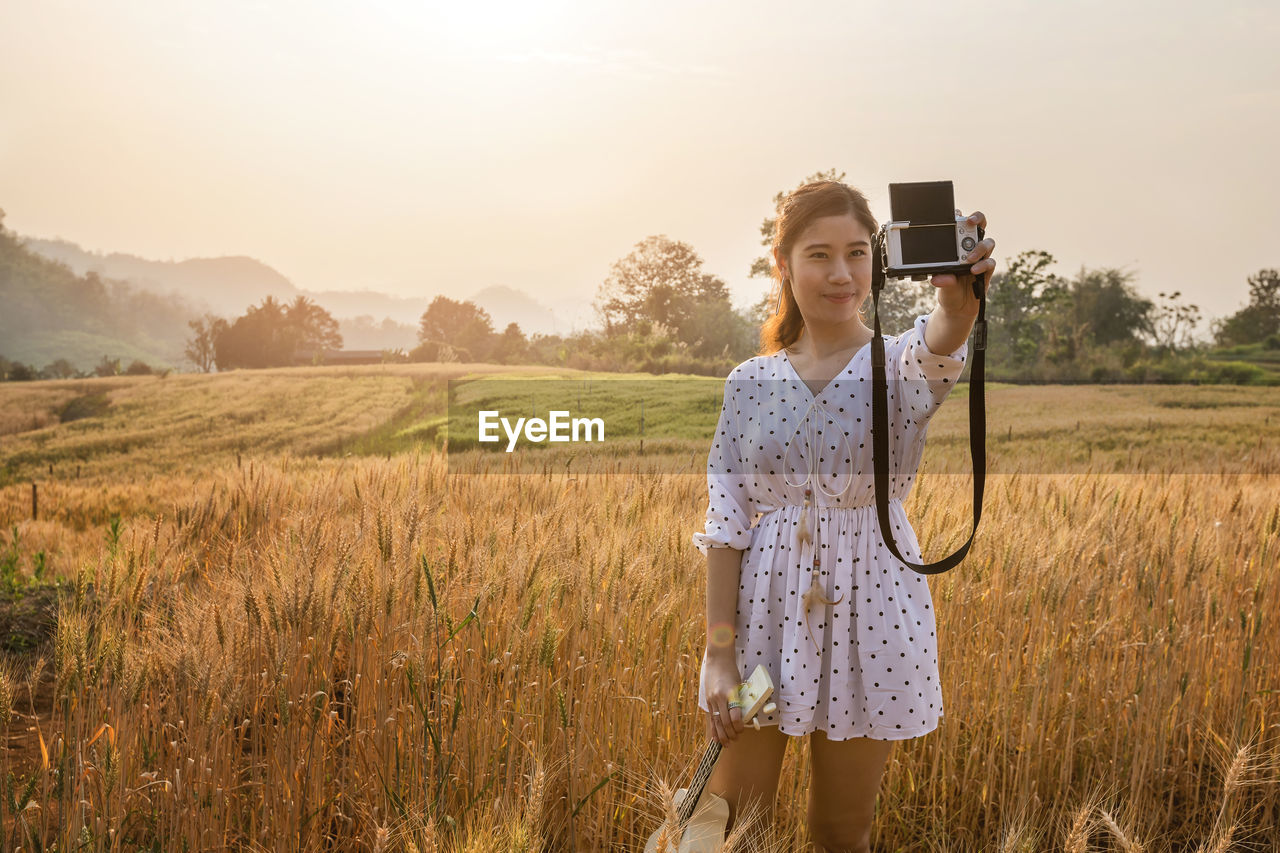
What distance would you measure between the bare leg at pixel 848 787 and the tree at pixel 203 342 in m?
41.0

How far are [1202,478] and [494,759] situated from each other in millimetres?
6531

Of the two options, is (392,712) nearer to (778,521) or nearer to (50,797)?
(50,797)

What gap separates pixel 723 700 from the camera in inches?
68.8

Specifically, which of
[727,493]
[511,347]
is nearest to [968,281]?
[727,493]

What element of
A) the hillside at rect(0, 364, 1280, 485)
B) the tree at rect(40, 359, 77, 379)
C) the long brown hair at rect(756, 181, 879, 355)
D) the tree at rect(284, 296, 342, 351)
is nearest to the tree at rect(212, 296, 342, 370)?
the tree at rect(284, 296, 342, 351)

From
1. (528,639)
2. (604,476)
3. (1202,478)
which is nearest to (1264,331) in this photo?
(1202,478)

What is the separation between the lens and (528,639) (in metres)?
2.63

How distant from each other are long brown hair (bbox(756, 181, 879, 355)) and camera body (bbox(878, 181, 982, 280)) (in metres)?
0.20

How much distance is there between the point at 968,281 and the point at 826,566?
0.64 m

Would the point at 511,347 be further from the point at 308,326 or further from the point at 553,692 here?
the point at 553,692

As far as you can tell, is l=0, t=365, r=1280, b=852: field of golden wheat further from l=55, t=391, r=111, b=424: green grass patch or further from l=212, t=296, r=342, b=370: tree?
l=212, t=296, r=342, b=370: tree

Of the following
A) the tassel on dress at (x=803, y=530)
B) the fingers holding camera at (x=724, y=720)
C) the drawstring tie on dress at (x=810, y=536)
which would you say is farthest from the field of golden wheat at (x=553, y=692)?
the tassel on dress at (x=803, y=530)

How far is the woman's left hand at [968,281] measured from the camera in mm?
1540

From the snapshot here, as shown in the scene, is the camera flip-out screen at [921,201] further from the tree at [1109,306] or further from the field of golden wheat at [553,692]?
the tree at [1109,306]
